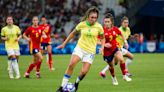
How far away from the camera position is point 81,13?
58.9 metres

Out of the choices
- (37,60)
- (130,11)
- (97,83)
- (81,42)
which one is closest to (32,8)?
(130,11)

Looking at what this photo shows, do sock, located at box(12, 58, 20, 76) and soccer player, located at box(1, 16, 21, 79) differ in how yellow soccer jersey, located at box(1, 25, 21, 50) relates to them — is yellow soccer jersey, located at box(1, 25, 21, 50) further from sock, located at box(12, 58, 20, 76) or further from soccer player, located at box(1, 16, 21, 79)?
sock, located at box(12, 58, 20, 76)

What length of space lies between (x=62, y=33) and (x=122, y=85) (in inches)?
1355

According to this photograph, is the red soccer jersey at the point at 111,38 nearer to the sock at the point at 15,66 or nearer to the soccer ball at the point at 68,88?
the sock at the point at 15,66

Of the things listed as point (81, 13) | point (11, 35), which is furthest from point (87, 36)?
point (81, 13)

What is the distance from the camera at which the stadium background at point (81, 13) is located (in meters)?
55.7

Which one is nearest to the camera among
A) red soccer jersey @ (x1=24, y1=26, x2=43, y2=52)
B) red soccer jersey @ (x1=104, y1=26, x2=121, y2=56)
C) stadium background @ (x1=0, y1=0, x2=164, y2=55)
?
red soccer jersey @ (x1=104, y1=26, x2=121, y2=56)

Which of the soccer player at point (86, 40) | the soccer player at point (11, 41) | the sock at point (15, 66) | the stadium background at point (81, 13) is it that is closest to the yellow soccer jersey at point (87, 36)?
the soccer player at point (86, 40)

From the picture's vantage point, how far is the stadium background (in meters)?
55.7

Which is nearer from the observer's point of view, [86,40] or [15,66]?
[86,40]

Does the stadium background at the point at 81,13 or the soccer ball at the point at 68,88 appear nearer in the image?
the soccer ball at the point at 68,88

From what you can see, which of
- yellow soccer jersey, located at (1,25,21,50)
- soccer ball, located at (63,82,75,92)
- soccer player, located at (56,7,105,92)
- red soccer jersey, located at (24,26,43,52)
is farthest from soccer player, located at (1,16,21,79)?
soccer ball, located at (63,82,75,92)

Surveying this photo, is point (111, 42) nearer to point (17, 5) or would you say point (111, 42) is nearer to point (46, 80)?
point (46, 80)

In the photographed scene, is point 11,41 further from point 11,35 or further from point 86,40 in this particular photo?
point 86,40
